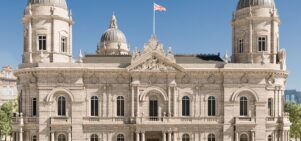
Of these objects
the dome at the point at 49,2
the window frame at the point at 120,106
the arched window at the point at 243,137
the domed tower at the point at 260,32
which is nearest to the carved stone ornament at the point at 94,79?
the window frame at the point at 120,106

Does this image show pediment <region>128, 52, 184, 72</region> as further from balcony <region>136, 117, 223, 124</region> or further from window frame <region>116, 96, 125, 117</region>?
balcony <region>136, 117, 223, 124</region>

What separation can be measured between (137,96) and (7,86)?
74.4 metres

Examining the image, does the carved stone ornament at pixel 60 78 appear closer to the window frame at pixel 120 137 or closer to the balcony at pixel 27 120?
the balcony at pixel 27 120

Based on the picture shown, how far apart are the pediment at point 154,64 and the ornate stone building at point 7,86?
233 ft

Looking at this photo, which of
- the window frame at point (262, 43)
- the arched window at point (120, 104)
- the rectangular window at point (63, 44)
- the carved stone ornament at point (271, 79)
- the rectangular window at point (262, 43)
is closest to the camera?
the arched window at point (120, 104)

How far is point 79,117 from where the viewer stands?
56.2 m

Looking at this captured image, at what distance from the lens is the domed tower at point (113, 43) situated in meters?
→ 89.9

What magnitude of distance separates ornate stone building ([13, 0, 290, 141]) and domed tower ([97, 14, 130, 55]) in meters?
31.4

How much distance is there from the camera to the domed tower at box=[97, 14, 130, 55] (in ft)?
295

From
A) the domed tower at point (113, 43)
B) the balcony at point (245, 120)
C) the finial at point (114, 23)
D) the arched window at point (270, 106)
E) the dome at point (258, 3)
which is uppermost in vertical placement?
the finial at point (114, 23)

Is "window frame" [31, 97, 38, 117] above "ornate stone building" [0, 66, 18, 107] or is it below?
below

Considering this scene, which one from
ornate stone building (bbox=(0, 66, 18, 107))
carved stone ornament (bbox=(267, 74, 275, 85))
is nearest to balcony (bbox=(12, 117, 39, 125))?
carved stone ornament (bbox=(267, 74, 275, 85))

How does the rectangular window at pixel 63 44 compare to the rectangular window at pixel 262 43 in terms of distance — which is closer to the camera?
the rectangular window at pixel 63 44

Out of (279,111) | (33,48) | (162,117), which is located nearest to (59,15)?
(33,48)
